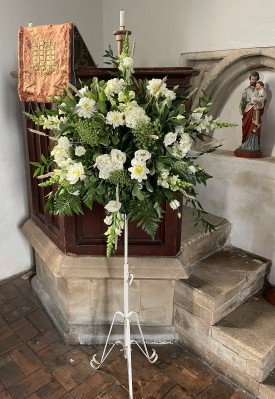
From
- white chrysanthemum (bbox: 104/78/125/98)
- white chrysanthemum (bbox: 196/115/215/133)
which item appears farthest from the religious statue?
white chrysanthemum (bbox: 104/78/125/98)

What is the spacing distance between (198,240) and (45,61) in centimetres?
142

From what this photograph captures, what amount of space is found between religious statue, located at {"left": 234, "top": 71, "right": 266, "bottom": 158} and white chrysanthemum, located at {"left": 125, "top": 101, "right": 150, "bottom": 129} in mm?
1146

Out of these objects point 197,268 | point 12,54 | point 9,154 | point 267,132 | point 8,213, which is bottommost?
point 197,268

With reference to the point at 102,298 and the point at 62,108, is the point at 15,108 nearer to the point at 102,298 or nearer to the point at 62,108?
the point at 62,108

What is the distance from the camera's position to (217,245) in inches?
100

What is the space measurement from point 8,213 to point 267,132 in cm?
199

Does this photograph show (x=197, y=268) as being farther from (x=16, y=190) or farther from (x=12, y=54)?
(x=12, y=54)

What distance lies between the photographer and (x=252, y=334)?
1918mm

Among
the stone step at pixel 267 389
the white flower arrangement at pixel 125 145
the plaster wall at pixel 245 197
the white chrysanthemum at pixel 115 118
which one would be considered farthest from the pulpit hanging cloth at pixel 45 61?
the stone step at pixel 267 389

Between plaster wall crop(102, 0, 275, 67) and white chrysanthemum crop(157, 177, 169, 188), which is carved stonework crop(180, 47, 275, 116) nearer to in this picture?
plaster wall crop(102, 0, 275, 67)

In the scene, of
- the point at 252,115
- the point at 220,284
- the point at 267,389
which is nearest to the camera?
the point at 267,389

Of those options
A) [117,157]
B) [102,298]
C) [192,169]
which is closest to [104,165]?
[117,157]

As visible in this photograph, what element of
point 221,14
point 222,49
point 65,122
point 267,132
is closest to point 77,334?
point 65,122

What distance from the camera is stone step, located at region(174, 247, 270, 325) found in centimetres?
201
